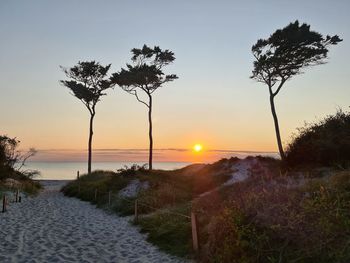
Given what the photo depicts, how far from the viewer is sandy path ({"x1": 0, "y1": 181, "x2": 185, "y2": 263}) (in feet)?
30.7

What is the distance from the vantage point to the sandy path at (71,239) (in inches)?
368

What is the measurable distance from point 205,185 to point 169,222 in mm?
12918

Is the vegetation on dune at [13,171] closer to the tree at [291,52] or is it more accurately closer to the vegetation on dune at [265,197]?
the vegetation on dune at [265,197]

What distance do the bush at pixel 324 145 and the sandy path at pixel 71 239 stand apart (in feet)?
25.4

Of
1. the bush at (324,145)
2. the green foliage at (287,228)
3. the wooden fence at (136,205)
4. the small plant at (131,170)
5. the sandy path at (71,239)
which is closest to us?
the green foliage at (287,228)

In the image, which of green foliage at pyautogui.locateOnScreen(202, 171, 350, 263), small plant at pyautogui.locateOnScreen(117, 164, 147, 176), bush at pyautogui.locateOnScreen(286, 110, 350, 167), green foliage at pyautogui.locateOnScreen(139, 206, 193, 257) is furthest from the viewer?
small plant at pyautogui.locateOnScreen(117, 164, 147, 176)

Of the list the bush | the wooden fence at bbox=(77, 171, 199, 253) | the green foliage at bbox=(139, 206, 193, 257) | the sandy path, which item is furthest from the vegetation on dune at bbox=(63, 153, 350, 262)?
the bush

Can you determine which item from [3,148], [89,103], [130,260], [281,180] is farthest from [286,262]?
[89,103]

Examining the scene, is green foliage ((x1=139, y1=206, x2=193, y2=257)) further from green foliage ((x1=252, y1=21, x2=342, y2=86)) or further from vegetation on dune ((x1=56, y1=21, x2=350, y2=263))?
green foliage ((x1=252, y1=21, x2=342, y2=86))

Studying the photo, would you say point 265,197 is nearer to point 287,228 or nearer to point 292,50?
point 287,228

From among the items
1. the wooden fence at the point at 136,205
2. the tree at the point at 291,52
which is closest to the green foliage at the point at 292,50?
the tree at the point at 291,52

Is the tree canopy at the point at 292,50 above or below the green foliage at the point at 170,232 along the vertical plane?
above

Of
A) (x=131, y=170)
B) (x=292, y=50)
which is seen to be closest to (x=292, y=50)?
(x=292, y=50)

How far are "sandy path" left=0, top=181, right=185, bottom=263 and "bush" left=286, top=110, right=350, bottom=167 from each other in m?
7.74
